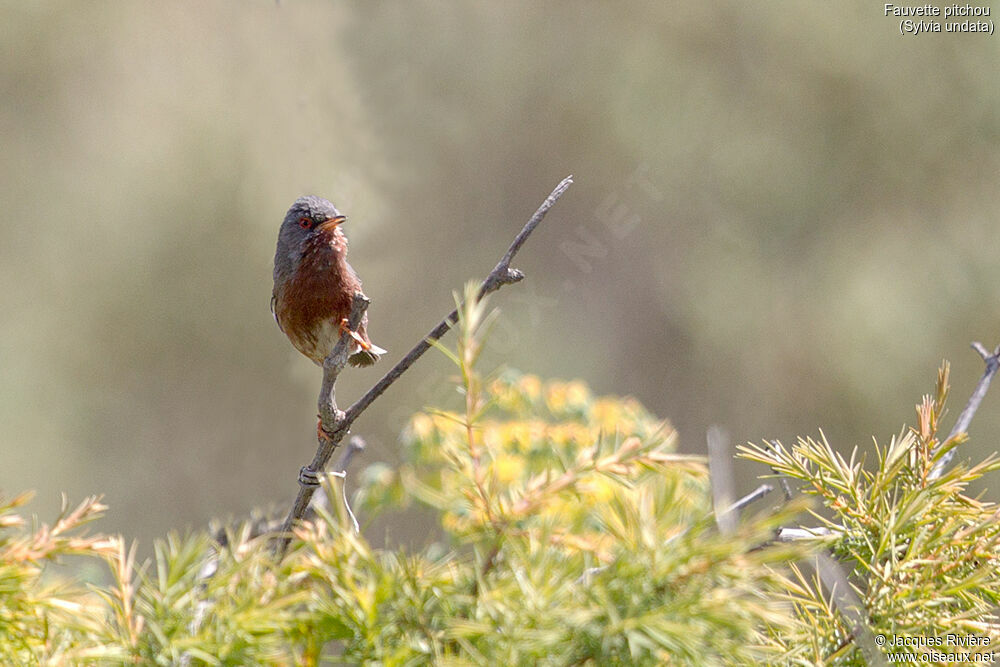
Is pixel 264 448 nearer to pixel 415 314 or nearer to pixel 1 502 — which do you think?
pixel 415 314

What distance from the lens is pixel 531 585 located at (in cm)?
95

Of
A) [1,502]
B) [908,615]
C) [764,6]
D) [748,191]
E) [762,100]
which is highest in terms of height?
[764,6]

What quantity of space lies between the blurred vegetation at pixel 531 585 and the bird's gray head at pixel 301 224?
183 centimetres

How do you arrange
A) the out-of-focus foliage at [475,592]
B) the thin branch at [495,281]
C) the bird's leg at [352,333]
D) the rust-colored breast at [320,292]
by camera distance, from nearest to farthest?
the out-of-focus foliage at [475,592], the thin branch at [495,281], the bird's leg at [352,333], the rust-colored breast at [320,292]

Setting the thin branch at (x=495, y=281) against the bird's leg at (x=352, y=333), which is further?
the bird's leg at (x=352, y=333)

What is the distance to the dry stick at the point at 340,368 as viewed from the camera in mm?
1321

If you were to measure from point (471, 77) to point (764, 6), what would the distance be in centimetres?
316

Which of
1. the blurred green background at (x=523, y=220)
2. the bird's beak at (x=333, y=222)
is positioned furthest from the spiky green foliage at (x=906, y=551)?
the blurred green background at (x=523, y=220)

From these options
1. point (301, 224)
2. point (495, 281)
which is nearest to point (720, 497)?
point (495, 281)

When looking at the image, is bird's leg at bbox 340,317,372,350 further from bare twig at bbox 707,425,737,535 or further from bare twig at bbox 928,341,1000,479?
bare twig at bbox 928,341,1000,479

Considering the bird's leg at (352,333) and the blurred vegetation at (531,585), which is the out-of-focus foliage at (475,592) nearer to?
the blurred vegetation at (531,585)

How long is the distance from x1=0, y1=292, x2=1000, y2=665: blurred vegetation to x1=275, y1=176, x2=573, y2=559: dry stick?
0.12 m

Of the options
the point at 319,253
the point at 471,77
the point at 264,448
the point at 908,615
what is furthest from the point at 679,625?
the point at 471,77

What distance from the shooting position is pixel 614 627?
0.88 meters
